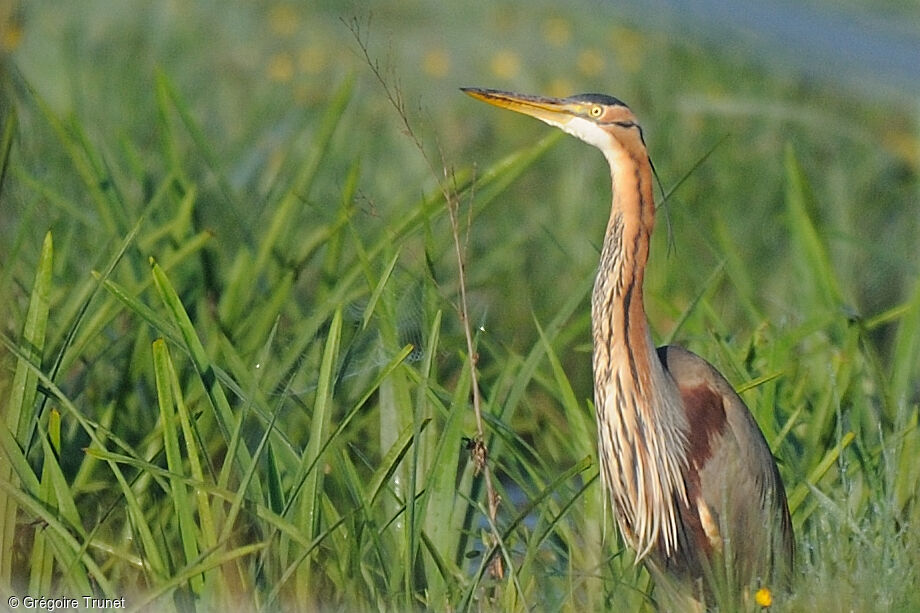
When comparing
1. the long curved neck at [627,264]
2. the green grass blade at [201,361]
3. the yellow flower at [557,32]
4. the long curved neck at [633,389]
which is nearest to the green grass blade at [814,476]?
the long curved neck at [633,389]

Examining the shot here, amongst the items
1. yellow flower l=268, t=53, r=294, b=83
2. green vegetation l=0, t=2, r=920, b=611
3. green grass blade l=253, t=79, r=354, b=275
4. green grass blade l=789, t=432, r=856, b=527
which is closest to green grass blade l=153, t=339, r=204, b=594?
green vegetation l=0, t=2, r=920, b=611

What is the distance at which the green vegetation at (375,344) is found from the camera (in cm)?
229

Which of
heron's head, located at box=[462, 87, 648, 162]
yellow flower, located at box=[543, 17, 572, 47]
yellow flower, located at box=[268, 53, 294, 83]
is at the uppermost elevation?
heron's head, located at box=[462, 87, 648, 162]

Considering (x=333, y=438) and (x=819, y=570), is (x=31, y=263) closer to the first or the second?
(x=333, y=438)

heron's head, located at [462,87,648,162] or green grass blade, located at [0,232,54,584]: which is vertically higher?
heron's head, located at [462,87,648,162]

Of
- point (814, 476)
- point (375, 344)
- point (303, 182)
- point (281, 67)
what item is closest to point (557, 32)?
point (281, 67)

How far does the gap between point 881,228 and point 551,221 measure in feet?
3.42

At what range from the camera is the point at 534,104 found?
246 cm

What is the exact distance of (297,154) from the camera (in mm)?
4375

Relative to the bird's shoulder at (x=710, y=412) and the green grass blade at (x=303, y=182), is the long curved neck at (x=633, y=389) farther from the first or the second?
the green grass blade at (x=303, y=182)

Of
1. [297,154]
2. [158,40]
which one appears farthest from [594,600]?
[158,40]

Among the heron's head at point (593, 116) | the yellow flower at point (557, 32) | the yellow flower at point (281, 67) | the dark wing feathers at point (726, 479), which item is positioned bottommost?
the dark wing feathers at point (726, 479)

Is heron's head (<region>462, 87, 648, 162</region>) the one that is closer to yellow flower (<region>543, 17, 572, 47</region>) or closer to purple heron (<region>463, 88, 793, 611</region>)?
purple heron (<region>463, 88, 793, 611</region>)

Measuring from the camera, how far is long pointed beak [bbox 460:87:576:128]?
7.97 feet
